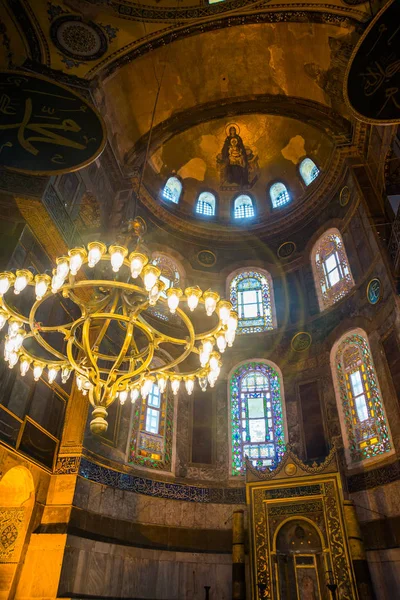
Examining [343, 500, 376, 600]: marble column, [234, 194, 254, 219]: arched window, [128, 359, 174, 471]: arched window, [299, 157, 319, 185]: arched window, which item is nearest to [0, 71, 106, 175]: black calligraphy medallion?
[128, 359, 174, 471]: arched window

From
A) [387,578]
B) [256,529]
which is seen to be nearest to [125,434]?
[256,529]

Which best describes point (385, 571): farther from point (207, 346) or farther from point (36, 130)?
point (36, 130)

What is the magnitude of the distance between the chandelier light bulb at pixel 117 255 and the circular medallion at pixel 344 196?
7.50m

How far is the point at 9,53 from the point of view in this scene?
954 centimetres

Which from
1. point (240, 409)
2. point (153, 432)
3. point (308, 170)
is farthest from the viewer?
point (308, 170)

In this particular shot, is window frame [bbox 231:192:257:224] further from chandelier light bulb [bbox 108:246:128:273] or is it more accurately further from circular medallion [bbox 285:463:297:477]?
chandelier light bulb [bbox 108:246:128:273]

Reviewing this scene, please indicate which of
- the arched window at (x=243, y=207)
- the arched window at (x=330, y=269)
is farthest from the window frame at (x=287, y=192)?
the arched window at (x=330, y=269)

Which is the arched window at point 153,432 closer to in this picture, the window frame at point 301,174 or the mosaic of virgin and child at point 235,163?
the window frame at point 301,174

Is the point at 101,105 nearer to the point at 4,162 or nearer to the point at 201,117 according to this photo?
the point at 201,117

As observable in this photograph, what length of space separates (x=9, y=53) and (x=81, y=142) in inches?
151

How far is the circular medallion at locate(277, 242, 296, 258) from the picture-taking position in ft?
39.0

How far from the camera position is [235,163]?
1353 cm

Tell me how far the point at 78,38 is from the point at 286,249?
24.4 feet

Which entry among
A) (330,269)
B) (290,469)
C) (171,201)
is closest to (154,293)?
(290,469)
